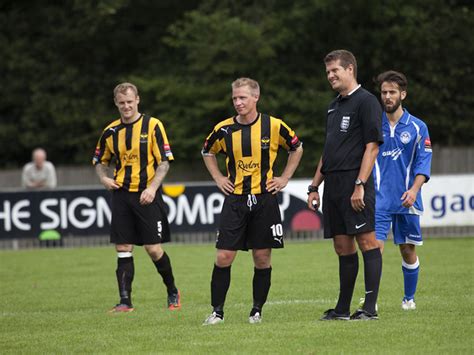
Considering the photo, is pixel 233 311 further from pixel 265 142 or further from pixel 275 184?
pixel 265 142

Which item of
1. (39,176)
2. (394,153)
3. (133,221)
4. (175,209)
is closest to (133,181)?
(133,221)

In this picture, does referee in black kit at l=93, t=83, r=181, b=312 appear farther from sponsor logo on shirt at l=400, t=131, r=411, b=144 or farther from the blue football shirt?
sponsor logo on shirt at l=400, t=131, r=411, b=144

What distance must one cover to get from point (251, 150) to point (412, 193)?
152 centimetres

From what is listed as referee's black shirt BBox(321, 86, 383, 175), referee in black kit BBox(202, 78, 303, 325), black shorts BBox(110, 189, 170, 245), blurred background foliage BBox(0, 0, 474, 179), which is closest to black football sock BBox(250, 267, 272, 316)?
referee in black kit BBox(202, 78, 303, 325)

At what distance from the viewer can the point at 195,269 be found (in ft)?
49.7

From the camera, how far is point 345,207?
8.45 m

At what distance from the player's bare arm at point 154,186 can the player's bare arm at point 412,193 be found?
243cm

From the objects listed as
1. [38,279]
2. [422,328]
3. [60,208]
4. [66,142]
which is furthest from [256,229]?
[66,142]

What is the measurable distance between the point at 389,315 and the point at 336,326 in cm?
94

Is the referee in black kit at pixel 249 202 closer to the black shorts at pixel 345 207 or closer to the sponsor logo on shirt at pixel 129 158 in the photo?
the black shorts at pixel 345 207

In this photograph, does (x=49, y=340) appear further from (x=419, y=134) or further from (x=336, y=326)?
(x=419, y=134)

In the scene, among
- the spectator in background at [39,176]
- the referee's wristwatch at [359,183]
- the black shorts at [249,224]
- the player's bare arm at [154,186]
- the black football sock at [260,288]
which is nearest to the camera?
the referee's wristwatch at [359,183]

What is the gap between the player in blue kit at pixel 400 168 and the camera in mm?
9547

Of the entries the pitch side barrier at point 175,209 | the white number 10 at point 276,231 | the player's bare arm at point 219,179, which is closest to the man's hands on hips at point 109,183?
the player's bare arm at point 219,179
